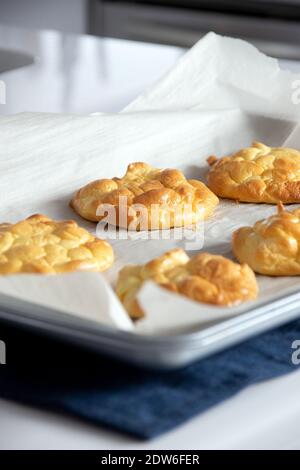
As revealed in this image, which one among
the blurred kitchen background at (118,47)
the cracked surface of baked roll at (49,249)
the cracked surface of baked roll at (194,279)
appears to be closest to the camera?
the cracked surface of baked roll at (194,279)

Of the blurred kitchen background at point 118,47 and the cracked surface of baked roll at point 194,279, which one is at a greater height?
the cracked surface of baked roll at point 194,279

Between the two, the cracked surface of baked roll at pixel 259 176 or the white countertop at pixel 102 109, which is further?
the cracked surface of baked roll at pixel 259 176

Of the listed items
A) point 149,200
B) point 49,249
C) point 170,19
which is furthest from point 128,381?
point 170,19

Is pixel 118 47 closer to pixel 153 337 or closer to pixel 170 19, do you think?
pixel 170 19

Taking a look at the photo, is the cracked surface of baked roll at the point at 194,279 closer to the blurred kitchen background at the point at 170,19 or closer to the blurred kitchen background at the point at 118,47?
the blurred kitchen background at the point at 118,47

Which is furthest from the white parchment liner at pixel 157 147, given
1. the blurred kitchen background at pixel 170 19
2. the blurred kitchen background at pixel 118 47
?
the blurred kitchen background at pixel 170 19

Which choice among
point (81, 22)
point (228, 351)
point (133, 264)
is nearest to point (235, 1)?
point (81, 22)
